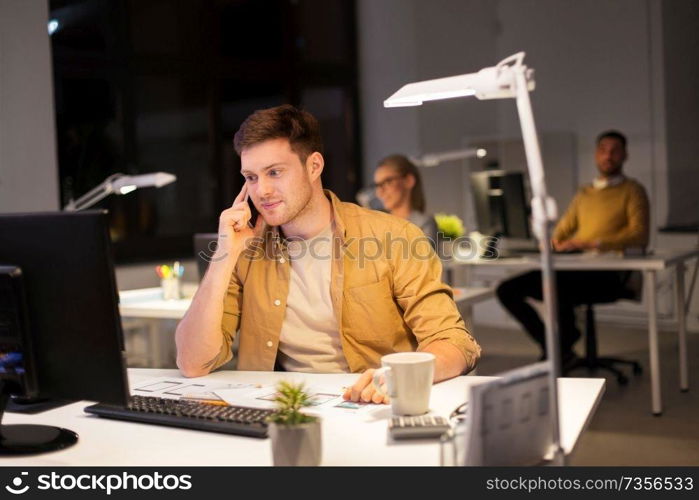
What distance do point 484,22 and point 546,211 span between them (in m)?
6.27

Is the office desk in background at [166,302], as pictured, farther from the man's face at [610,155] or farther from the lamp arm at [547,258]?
the lamp arm at [547,258]

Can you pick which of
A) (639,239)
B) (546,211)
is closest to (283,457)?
(546,211)

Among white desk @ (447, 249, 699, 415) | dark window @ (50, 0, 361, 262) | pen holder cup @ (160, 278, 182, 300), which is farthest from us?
dark window @ (50, 0, 361, 262)

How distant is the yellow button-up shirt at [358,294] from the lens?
6.75 ft

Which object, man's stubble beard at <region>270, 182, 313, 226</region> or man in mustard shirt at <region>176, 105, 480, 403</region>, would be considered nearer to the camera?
man in mustard shirt at <region>176, 105, 480, 403</region>

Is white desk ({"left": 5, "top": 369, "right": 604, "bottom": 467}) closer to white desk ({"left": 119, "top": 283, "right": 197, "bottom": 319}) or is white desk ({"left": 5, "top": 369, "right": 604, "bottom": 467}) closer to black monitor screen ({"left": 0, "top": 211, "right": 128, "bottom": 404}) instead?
black monitor screen ({"left": 0, "top": 211, "right": 128, "bottom": 404})

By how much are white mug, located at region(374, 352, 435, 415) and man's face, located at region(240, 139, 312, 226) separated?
707mm

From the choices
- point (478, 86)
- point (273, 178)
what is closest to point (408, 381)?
point (478, 86)

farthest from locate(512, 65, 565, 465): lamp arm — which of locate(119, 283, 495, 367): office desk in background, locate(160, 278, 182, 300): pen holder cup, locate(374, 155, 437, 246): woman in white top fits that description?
locate(374, 155, 437, 246): woman in white top

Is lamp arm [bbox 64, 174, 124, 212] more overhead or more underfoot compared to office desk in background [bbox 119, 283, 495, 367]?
more overhead

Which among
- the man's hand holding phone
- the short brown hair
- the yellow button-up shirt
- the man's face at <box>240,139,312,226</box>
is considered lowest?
the yellow button-up shirt

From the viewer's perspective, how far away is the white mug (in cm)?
146

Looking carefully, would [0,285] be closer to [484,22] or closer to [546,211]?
[546,211]

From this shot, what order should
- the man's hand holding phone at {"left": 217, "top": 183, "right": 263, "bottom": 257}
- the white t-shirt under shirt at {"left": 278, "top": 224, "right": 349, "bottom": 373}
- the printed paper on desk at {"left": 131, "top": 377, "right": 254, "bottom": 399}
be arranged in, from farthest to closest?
the white t-shirt under shirt at {"left": 278, "top": 224, "right": 349, "bottom": 373} < the man's hand holding phone at {"left": 217, "top": 183, "right": 263, "bottom": 257} < the printed paper on desk at {"left": 131, "top": 377, "right": 254, "bottom": 399}
